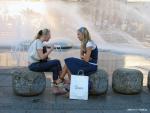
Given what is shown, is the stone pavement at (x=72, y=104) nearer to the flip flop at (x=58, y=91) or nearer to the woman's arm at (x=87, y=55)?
the flip flop at (x=58, y=91)

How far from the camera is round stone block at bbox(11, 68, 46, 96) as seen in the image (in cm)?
818

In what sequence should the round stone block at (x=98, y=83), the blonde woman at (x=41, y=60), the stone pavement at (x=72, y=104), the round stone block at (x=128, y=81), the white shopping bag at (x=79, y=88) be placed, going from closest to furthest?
the stone pavement at (x=72, y=104) < the white shopping bag at (x=79, y=88) < the round stone block at (x=98, y=83) < the blonde woman at (x=41, y=60) < the round stone block at (x=128, y=81)

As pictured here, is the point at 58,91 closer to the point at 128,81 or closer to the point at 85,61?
the point at 85,61

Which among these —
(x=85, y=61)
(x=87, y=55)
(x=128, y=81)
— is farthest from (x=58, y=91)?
(x=128, y=81)

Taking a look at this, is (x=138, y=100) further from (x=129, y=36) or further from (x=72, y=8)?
(x=72, y=8)

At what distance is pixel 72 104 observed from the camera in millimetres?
7840

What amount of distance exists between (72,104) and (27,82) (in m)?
1.05

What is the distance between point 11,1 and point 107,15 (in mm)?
5468

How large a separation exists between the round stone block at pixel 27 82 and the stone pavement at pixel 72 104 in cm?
12

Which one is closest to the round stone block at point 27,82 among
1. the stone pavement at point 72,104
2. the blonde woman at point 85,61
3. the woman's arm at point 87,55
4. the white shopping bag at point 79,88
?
the stone pavement at point 72,104

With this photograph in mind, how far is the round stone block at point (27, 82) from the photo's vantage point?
818cm

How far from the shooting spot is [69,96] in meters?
8.27

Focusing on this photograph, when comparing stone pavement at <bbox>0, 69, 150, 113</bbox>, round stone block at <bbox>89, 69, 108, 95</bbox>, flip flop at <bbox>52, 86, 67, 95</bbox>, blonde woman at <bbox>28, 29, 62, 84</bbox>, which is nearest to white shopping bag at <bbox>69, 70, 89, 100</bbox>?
stone pavement at <bbox>0, 69, 150, 113</bbox>

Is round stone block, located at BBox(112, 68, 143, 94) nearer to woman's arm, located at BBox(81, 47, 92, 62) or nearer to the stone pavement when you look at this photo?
the stone pavement
